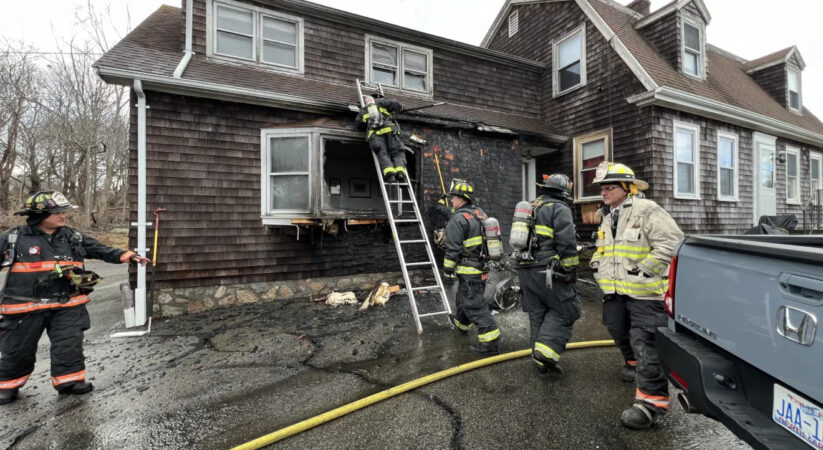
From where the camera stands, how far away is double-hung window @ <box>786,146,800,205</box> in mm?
10727

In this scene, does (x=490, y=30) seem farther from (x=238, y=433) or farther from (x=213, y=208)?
(x=238, y=433)

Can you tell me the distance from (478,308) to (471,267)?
18.6 inches

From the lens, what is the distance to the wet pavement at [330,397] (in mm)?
2482

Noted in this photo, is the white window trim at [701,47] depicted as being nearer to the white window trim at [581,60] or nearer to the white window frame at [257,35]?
the white window trim at [581,60]

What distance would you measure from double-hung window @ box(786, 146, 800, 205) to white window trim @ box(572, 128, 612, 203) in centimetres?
700

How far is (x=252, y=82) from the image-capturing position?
634 centimetres

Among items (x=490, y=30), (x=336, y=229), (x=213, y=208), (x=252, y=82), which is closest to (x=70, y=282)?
(x=213, y=208)

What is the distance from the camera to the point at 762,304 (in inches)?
59.9

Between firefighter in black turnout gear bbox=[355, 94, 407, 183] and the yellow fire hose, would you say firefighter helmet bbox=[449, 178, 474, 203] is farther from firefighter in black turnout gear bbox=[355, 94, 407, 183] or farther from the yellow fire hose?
Answer: the yellow fire hose

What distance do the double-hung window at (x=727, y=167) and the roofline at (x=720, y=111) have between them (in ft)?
1.64

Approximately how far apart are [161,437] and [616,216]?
12.9 feet

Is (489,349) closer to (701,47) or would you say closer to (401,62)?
(401,62)

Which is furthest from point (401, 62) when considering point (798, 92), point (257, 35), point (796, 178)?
point (798, 92)

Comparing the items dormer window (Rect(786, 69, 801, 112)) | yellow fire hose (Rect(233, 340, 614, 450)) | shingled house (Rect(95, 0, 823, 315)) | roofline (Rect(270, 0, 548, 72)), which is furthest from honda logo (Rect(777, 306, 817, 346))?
dormer window (Rect(786, 69, 801, 112))
